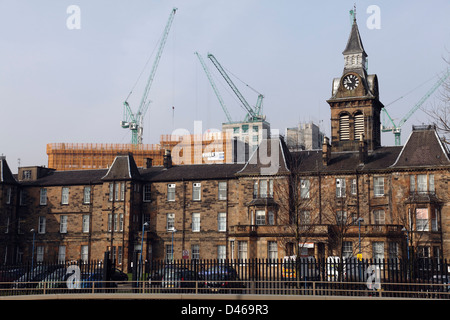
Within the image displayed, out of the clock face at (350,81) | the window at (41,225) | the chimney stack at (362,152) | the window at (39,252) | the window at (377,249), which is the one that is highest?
the clock face at (350,81)

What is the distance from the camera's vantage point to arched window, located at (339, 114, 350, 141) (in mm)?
70125

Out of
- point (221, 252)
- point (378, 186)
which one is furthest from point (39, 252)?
point (378, 186)

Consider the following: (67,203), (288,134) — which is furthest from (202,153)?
(67,203)

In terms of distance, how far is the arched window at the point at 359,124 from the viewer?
227 feet

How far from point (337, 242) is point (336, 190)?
9.45 m

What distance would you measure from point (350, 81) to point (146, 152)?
10913 cm

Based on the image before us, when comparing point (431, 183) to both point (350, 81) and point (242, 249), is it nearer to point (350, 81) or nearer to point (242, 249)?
point (350, 81)

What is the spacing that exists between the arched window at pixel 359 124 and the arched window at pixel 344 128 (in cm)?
98

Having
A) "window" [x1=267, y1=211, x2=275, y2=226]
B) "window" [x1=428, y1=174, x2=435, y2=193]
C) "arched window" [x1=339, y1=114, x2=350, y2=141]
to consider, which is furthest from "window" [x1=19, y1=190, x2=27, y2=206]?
"window" [x1=428, y1=174, x2=435, y2=193]

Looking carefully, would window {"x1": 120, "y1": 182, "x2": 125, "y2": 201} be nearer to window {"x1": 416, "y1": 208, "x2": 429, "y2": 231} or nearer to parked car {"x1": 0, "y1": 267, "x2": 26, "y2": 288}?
parked car {"x1": 0, "y1": 267, "x2": 26, "y2": 288}

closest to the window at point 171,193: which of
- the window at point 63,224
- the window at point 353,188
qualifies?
the window at point 63,224

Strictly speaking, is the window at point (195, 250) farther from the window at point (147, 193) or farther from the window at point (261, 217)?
the window at point (261, 217)

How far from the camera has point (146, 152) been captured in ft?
568
